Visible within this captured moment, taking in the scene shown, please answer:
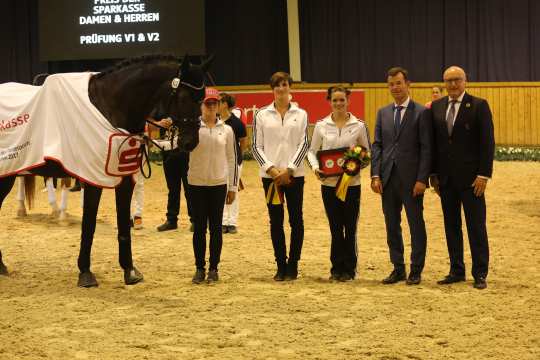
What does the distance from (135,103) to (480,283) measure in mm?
2978

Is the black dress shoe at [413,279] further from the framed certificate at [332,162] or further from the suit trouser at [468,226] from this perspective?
the framed certificate at [332,162]

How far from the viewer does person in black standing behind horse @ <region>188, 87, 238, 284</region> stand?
6195 mm

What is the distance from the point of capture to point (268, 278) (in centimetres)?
651

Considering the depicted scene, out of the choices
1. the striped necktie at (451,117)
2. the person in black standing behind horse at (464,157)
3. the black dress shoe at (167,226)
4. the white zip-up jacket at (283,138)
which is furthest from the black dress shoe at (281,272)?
the black dress shoe at (167,226)

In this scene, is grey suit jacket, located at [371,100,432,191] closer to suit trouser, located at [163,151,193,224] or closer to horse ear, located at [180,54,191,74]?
horse ear, located at [180,54,191,74]

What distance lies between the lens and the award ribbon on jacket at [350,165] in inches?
239

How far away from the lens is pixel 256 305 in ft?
18.3

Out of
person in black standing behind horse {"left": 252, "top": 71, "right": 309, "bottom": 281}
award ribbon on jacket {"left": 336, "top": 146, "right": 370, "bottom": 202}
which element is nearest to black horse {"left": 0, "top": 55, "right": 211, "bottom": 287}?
person in black standing behind horse {"left": 252, "top": 71, "right": 309, "bottom": 281}

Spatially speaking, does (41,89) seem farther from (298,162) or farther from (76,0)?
(76,0)

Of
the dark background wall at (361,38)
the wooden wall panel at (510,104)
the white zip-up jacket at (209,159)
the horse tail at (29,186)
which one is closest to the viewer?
the white zip-up jacket at (209,159)

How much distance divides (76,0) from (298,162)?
1254cm

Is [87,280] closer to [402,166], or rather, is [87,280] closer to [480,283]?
[402,166]

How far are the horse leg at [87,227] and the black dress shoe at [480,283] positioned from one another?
2965mm

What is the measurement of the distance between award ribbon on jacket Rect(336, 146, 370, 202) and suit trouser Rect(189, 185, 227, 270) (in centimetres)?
93
